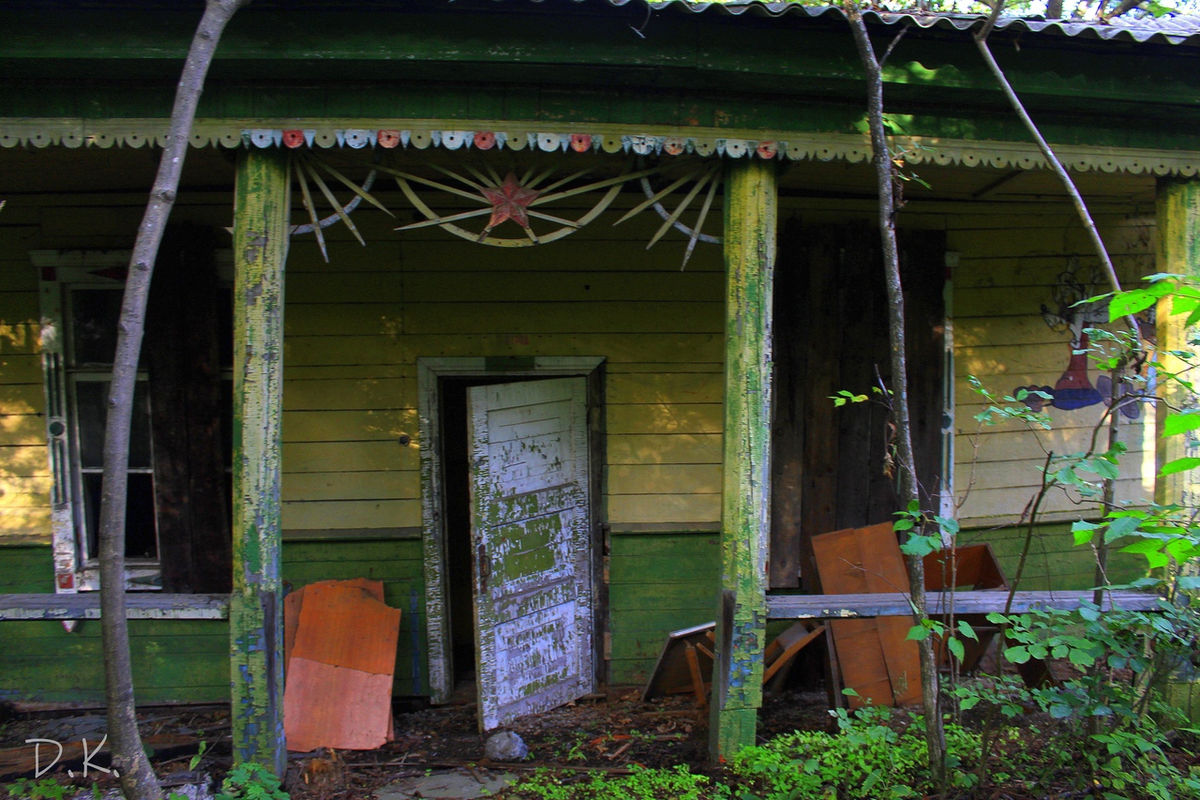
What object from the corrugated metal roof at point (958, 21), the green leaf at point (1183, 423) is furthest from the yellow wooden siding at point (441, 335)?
the green leaf at point (1183, 423)

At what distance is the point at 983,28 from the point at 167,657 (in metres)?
5.74

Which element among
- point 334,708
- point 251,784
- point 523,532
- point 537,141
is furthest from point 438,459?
point 537,141

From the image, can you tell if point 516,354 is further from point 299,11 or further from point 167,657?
point 167,657

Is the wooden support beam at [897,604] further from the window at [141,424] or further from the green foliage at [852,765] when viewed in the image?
the window at [141,424]

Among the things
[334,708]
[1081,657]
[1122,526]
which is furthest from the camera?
[334,708]

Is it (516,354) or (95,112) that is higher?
(95,112)

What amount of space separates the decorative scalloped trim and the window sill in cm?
209

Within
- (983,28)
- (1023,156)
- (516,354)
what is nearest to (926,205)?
(1023,156)

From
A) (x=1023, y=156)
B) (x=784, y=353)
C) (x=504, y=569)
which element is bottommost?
(x=504, y=569)

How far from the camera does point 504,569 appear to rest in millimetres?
4469

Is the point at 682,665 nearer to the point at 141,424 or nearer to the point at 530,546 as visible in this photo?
the point at 530,546

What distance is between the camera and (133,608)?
3.39m

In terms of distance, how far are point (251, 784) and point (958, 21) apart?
4648 millimetres

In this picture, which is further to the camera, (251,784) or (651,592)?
(651,592)
